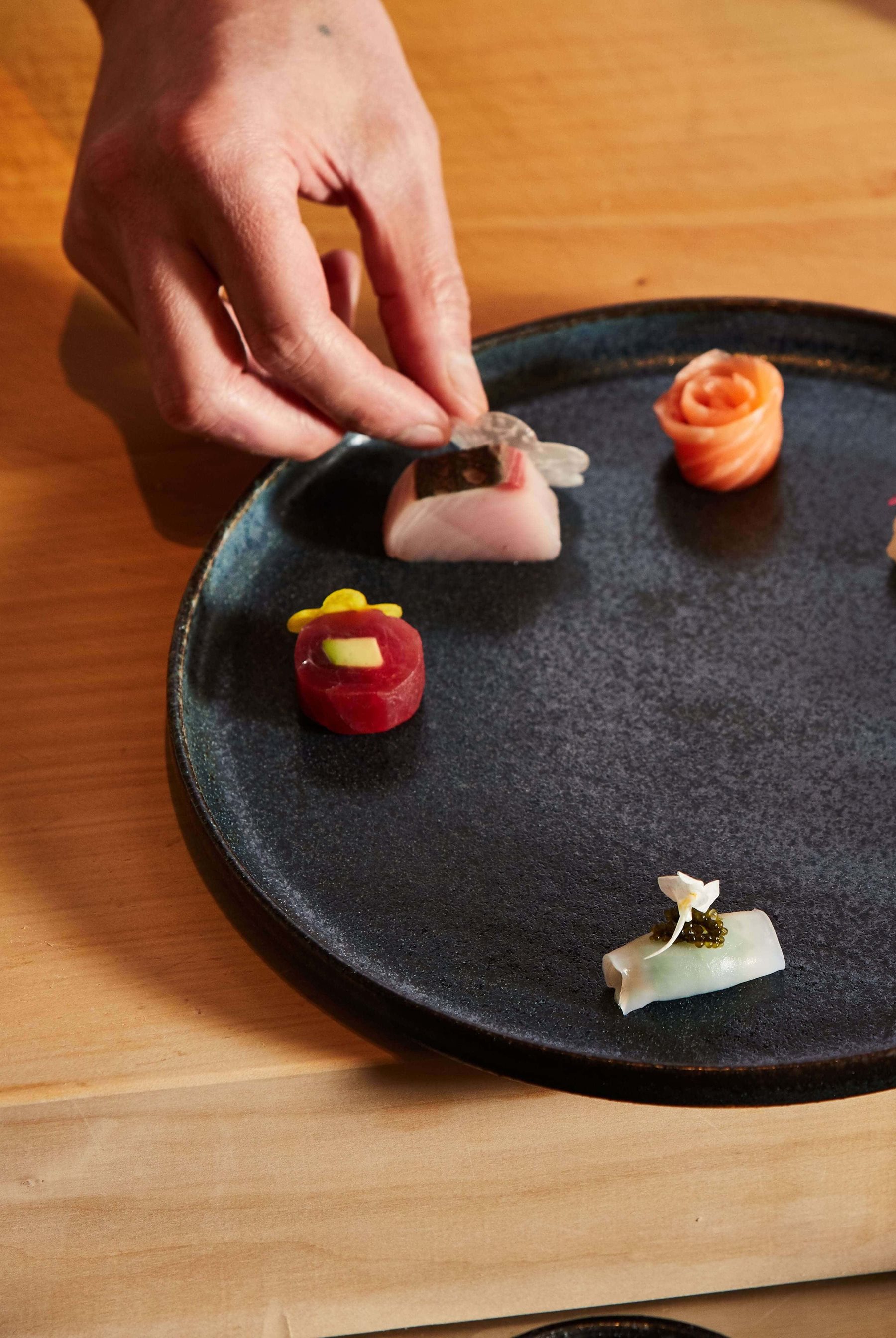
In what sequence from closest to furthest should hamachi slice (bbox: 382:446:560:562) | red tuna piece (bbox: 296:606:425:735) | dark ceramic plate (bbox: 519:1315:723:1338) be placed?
1. dark ceramic plate (bbox: 519:1315:723:1338)
2. red tuna piece (bbox: 296:606:425:735)
3. hamachi slice (bbox: 382:446:560:562)

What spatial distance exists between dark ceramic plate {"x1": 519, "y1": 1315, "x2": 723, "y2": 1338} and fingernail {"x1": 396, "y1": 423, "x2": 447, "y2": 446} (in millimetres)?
933

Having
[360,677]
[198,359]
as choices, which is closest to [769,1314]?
[360,677]

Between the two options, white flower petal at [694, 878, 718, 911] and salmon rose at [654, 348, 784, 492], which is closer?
white flower petal at [694, 878, 718, 911]

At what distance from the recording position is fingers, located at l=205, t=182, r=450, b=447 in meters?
1.21

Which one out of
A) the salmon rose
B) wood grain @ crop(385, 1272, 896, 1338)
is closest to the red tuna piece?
the salmon rose

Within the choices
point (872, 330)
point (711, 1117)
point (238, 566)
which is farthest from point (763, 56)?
point (711, 1117)

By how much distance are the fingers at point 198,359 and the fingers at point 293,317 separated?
3 cm

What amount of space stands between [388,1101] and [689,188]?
1.61 m

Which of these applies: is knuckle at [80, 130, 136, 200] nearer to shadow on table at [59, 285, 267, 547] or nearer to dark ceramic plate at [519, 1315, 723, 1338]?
shadow on table at [59, 285, 267, 547]

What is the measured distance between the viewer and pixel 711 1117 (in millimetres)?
982

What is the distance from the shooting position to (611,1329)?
111 cm

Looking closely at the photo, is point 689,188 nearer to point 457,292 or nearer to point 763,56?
point 763,56

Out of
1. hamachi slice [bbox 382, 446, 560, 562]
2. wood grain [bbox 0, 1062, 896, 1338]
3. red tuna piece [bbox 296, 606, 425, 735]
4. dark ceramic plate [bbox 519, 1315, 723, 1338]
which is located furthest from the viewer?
hamachi slice [bbox 382, 446, 560, 562]

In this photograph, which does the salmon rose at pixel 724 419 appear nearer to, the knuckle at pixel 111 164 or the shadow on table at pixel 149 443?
the shadow on table at pixel 149 443
